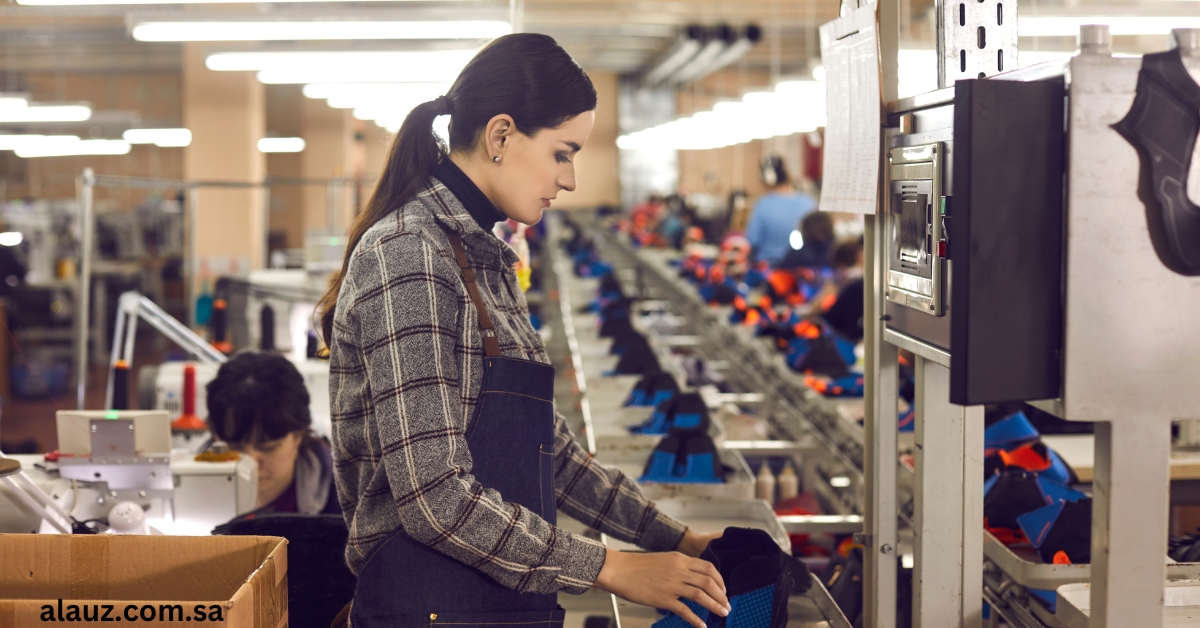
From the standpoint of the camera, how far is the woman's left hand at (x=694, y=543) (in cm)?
180

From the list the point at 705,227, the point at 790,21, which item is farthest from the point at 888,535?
the point at 790,21

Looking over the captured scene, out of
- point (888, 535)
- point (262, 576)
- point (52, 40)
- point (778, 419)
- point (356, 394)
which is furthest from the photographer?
point (52, 40)

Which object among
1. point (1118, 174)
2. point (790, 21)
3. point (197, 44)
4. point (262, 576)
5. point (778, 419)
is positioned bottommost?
point (778, 419)

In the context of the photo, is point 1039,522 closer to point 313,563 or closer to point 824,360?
point 313,563

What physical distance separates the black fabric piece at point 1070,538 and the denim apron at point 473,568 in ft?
3.62

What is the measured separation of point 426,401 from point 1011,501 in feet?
4.66

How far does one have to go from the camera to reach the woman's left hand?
1804 mm

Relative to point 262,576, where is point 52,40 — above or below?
above

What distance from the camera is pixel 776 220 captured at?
884 cm

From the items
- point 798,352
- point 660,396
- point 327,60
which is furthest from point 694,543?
point 327,60

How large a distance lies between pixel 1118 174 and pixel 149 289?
12.5 meters

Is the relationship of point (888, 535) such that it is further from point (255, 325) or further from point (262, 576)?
point (255, 325)

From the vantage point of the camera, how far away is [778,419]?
462 centimetres

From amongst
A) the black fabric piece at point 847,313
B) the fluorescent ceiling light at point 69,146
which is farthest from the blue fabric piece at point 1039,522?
the fluorescent ceiling light at point 69,146
